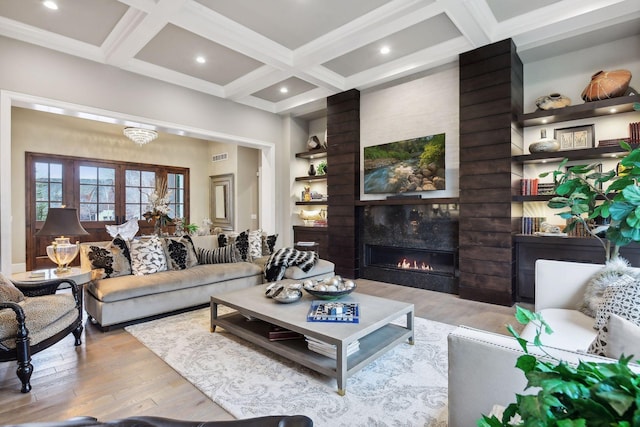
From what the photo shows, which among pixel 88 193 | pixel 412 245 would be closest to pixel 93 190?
pixel 88 193

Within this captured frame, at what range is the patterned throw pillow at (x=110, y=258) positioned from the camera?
3494 mm

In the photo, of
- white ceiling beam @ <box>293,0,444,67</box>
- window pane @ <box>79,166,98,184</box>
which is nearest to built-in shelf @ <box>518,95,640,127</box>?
white ceiling beam @ <box>293,0,444,67</box>

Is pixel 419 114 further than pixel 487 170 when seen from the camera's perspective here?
Yes

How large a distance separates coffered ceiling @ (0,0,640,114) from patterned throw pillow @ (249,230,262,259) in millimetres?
2411

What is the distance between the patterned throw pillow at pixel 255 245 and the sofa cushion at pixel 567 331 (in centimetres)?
348

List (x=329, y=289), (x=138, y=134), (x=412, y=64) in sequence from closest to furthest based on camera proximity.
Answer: (x=329, y=289) → (x=412, y=64) → (x=138, y=134)

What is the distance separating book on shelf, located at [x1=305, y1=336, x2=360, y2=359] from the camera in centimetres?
222

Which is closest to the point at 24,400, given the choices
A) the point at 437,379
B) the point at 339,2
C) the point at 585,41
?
the point at 437,379

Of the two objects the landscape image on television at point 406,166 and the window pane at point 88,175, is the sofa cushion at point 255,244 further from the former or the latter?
the window pane at point 88,175

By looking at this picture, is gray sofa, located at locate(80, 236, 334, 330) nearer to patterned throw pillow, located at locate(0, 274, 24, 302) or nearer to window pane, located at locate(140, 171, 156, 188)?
patterned throw pillow, located at locate(0, 274, 24, 302)

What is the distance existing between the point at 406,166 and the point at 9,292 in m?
4.66

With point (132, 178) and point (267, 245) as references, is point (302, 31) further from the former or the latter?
point (132, 178)

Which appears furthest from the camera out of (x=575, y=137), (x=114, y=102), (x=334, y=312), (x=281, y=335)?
(x=114, y=102)

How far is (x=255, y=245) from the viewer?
15.5 feet
